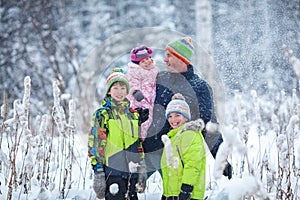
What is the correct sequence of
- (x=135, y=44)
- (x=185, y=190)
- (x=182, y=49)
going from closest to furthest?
(x=185, y=190) < (x=182, y=49) < (x=135, y=44)

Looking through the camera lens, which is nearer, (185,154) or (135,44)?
(185,154)

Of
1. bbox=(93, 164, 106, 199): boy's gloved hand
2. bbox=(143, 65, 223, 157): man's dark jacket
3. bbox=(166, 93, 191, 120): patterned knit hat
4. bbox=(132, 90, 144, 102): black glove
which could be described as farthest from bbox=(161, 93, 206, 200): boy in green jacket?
bbox=(93, 164, 106, 199): boy's gloved hand

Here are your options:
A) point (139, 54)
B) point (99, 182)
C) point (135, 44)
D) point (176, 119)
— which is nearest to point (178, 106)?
point (176, 119)

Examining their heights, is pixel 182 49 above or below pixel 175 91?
above

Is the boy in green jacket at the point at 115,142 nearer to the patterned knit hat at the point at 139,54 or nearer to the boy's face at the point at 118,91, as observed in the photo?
the boy's face at the point at 118,91

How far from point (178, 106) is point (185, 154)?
0.80 feet

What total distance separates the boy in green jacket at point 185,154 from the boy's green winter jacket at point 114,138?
0.61 feet

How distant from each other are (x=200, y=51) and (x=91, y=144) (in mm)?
1411

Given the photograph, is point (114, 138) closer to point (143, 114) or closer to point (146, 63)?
point (143, 114)

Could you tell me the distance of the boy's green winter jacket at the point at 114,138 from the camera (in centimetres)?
244

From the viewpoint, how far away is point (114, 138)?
249 centimetres

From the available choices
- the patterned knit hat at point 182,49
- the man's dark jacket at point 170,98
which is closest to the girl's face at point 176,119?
the man's dark jacket at point 170,98

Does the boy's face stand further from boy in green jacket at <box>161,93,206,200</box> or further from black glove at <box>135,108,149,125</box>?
boy in green jacket at <box>161,93,206,200</box>

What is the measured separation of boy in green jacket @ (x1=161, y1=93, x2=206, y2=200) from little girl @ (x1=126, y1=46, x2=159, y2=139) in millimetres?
209
